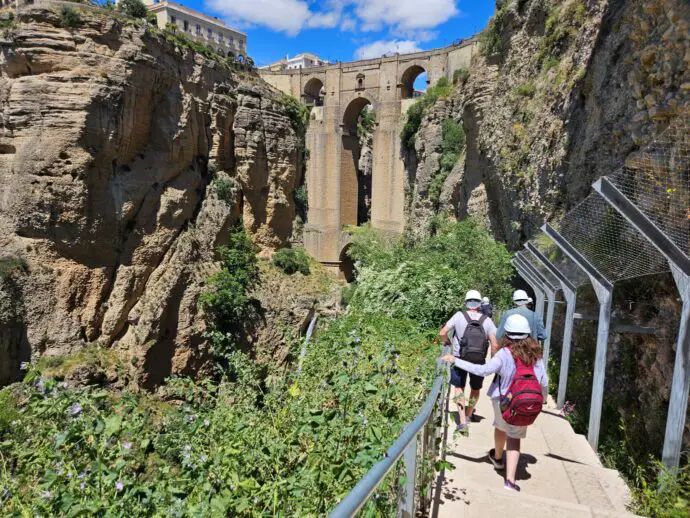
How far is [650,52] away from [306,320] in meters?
17.3

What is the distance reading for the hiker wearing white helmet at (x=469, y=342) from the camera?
14.7 ft

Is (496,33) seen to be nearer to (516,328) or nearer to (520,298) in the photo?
(520,298)

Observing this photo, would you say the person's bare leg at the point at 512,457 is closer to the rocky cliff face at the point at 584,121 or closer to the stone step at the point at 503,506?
the stone step at the point at 503,506

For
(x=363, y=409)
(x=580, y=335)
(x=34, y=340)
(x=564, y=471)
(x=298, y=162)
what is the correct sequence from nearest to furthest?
(x=363, y=409) → (x=564, y=471) → (x=580, y=335) → (x=34, y=340) → (x=298, y=162)

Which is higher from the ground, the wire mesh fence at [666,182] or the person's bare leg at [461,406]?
the wire mesh fence at [666,182]

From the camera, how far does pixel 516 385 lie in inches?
140

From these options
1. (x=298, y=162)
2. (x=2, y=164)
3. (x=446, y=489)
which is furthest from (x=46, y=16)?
(x=446, y=489)

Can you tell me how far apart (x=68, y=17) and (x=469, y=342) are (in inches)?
649

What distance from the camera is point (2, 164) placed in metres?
14.8

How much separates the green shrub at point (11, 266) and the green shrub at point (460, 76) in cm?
1969

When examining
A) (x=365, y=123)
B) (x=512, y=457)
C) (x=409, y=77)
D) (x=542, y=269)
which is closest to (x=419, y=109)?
(x=409, y=77)

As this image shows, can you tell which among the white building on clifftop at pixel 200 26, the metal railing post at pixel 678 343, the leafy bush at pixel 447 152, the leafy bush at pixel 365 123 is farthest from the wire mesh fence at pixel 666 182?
the white building on clifftop at pixel 200 26

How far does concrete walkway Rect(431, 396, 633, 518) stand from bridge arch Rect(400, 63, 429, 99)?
2602 cm

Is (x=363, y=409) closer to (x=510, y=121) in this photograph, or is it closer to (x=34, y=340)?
(x=510, y=121)
